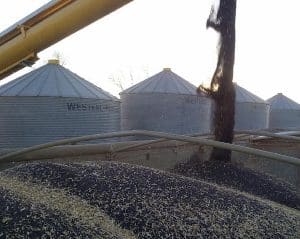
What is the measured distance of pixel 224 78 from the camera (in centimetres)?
675

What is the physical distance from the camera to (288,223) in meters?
4.37

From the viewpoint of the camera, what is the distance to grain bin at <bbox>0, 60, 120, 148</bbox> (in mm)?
11742

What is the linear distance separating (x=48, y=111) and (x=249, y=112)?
10.2 m

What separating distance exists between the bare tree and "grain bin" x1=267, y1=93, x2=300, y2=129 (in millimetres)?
16655

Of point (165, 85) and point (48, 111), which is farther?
point (165, 85)

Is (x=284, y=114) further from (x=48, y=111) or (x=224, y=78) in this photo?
(x=224, y=78)

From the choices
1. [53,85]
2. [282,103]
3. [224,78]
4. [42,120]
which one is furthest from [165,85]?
[224,78]

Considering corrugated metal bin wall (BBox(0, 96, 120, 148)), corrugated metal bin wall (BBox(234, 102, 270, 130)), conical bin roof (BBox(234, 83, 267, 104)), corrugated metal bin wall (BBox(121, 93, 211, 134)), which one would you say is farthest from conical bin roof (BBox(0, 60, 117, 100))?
conical bin roof (BBox(234, 83, 267, 104))

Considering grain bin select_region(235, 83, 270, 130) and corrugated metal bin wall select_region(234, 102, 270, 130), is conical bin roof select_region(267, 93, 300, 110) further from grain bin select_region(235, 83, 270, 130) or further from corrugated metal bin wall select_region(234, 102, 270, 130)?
corrugated metal bin wall select_region(234, 102, 270, 130)

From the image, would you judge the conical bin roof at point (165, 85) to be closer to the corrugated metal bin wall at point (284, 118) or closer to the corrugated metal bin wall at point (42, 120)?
the corrugated metal bin wall at point (42, 120)

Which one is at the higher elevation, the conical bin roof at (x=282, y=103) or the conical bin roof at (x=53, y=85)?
the conical bin roof at (x=53, y=85)

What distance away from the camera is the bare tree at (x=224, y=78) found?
666 centimetres

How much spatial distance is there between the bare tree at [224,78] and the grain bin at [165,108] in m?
8.34

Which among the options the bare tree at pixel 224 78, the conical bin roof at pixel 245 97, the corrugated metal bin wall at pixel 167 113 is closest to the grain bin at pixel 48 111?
the corrugated metal bin wall at pixel 167 113
